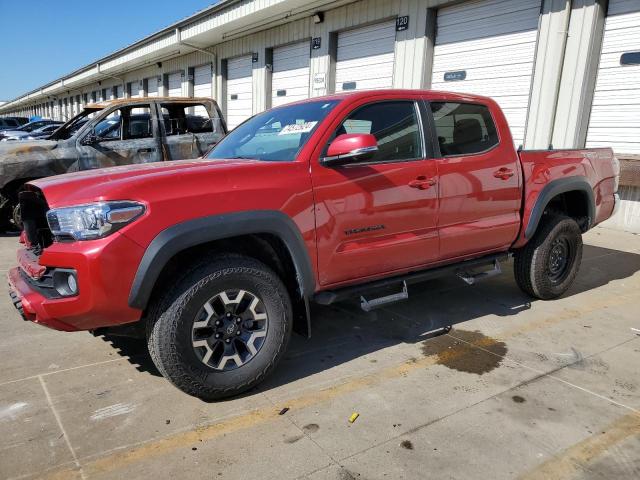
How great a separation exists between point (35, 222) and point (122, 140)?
16.2 feet

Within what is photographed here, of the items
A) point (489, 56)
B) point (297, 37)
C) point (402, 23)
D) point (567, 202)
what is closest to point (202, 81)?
point (297, 37)

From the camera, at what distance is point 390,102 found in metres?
3.70

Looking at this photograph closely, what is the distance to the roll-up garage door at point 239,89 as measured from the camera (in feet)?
58.4

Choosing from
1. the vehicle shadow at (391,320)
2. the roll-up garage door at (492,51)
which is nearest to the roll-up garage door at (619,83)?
the roll-up garage door at (492,51)

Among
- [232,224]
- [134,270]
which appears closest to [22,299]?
[134,270]

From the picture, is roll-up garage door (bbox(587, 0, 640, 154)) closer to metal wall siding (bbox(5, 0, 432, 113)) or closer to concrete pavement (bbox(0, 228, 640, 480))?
metal wall siding (bbox(5, 0, 432, 113))

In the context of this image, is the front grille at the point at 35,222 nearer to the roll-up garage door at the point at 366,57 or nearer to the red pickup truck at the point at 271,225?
the red pickup truck at the point at 271,225

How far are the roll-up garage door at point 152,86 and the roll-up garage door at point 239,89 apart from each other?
8908 millimetres

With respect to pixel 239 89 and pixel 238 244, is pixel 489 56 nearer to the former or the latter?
pixel 238 244

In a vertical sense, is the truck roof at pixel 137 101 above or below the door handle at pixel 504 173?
above

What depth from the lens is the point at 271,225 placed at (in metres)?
2.93

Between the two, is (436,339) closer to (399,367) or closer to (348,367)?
(399,367)

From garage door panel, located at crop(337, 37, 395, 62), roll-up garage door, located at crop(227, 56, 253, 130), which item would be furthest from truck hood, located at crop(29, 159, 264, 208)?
roll-up garage door, located at crop(227, 56, 253, 130)

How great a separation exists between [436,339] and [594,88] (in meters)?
6.81
